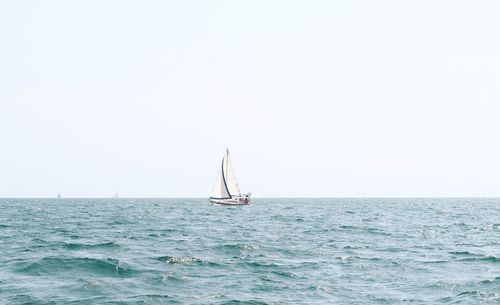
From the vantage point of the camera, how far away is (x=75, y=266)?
24.3m

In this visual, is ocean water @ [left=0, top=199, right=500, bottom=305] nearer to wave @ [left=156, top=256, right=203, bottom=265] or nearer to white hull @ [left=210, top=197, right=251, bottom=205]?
wave @ [left=156, top=256, right=203, bottom=265]

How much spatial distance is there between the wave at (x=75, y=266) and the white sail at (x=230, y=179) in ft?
265

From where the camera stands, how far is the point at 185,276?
2241 cm

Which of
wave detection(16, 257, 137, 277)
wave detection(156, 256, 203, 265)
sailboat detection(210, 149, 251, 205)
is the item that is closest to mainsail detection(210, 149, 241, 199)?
sailboat detection(210, 149, 251, 205)

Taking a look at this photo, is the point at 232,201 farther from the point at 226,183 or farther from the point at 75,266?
the point at 75,266

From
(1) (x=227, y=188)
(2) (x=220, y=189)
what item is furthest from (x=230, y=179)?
(2) (x=220, y=189)

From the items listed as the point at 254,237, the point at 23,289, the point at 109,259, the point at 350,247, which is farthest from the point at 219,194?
the point at 23,289

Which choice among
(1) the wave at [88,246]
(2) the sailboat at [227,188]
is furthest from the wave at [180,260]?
(2) the sailboat at [227,188]

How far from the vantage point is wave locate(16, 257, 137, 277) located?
2295 cm

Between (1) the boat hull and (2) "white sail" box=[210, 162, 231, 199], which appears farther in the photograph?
(2) "white sail" box=[210, 162, 231, 199]

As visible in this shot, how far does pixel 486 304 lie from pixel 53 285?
16320 millimetres

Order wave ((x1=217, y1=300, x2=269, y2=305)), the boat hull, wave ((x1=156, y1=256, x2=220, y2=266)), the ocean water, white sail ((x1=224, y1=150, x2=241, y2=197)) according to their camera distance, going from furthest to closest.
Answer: white sail ((x1=224, y1=150, x2=241, y2=197)) → the boat hull → wave ((x1=156, y1=256, x2=220, y2=266)) → the ocean water → wave ((x1=217, y1=300, x2=269, y2=305))

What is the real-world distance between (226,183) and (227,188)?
42.9 inches

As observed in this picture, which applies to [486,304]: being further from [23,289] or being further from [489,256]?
[23,289]
